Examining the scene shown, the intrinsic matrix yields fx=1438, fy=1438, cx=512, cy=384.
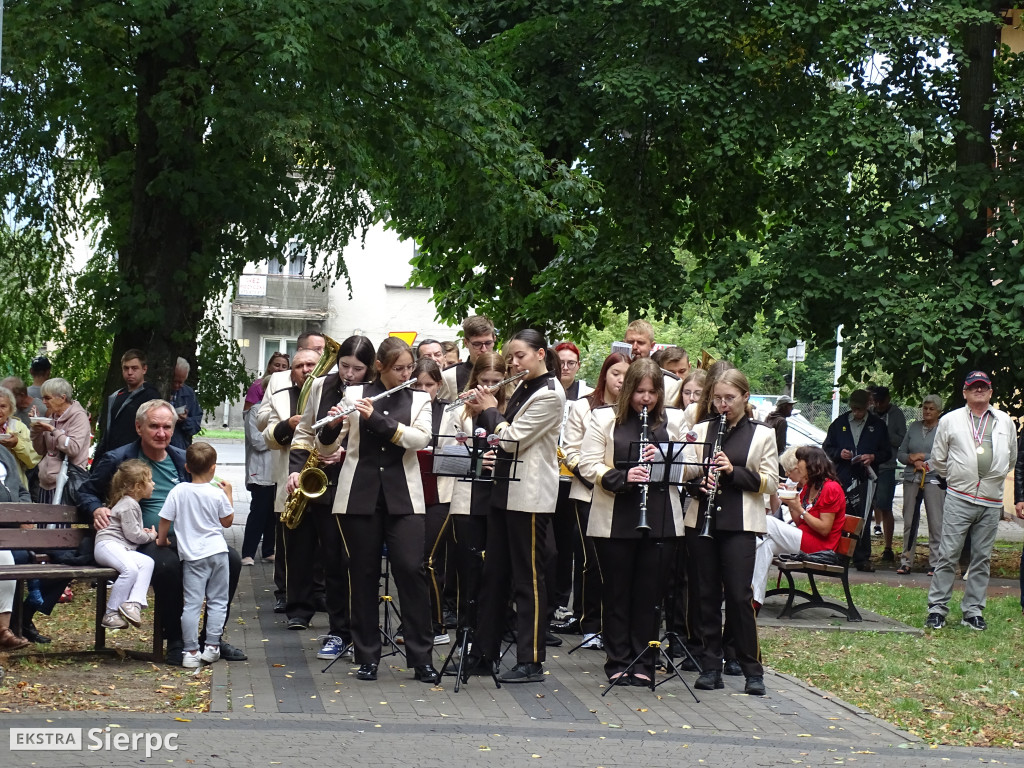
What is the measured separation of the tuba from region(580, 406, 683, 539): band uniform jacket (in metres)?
1.81

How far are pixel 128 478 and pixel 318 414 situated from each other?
1.29 m

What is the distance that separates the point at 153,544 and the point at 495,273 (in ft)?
45.3

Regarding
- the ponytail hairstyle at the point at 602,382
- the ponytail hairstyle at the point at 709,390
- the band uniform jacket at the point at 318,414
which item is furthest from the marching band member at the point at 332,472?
the ponytail hairstyle at the point at 709,390

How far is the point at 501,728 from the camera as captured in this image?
7578 millimetres

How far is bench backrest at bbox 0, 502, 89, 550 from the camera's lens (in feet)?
30.5

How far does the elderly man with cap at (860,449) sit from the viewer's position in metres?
17.3

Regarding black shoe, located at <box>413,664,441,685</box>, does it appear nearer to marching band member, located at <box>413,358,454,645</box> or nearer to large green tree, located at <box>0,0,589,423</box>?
marching band member, located at <box>413,358,454,645</box>

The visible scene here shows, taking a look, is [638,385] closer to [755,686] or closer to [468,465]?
[468,465]

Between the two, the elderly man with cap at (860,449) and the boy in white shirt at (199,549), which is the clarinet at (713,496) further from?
the elderly man with cap at (860,449)

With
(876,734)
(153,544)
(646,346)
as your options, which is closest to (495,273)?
(646,346)

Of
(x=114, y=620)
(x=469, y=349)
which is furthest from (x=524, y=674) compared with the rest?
(x=469, y=349)

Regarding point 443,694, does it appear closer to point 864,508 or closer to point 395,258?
point 864,508

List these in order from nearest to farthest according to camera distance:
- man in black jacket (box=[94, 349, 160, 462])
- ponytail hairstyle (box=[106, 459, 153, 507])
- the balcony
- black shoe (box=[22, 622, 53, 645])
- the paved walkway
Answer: the paved walkway
ponytail hairstyle (box=[106, 459, 153, 507])
black shoe (box=[22, 622, 53, 645])
man in black jacket (box=[94, 349, 160, 462])
the balcony

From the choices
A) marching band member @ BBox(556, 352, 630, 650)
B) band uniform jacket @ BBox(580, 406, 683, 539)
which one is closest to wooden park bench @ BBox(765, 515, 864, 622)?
marching band member @ BBox(556, 352, 630, 650)
